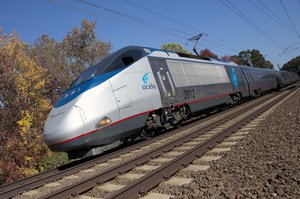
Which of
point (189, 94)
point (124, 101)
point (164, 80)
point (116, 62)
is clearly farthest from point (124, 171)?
point (189, 94)

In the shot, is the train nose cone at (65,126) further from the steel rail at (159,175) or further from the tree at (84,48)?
the tree at (84,48)

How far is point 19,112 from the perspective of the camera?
20812mm

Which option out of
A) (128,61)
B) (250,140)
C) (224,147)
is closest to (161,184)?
(224,147)

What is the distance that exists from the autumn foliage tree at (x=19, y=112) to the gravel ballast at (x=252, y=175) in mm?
16269

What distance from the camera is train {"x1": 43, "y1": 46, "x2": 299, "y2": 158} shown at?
7.75 m

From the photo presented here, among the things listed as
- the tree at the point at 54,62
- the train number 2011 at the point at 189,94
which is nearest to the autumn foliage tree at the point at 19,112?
the tree at the point at 54,62

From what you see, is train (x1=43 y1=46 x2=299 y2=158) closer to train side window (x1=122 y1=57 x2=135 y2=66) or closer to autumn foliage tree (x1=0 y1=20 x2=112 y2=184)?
train side window (x1=122 y1=57 x2=135 y2=66)

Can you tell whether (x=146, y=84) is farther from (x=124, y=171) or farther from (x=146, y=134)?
(x=124, y=171)

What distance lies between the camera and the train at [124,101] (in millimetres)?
7746

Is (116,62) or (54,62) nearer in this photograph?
(116,62)

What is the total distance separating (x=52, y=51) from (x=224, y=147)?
26459 millimetres

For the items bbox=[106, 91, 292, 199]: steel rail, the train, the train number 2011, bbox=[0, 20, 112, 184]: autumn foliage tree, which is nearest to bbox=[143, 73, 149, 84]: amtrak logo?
the train

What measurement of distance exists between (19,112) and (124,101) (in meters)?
14.8

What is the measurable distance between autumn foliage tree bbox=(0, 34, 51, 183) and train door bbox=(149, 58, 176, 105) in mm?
12219
